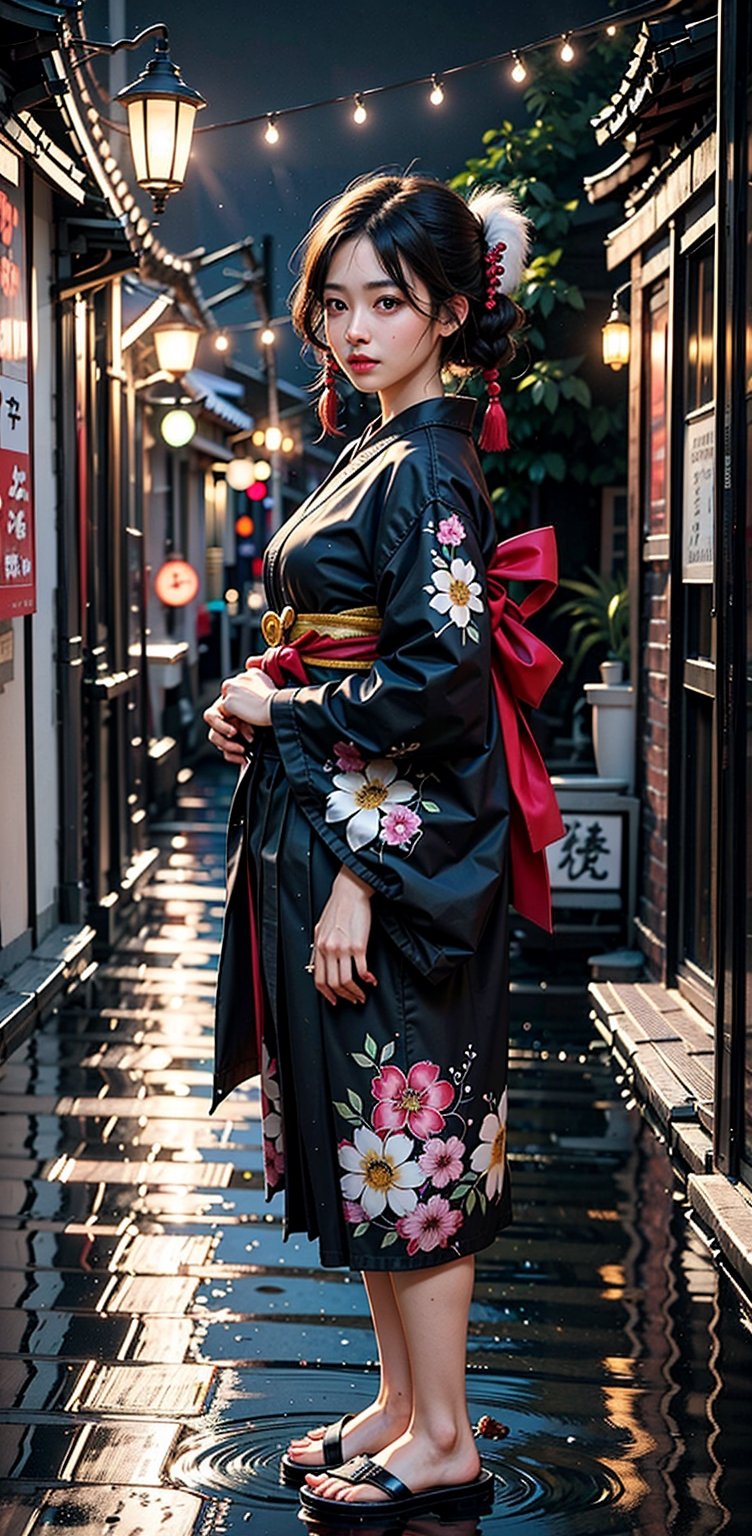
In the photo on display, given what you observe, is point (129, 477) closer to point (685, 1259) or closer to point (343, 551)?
point (685, 1259)

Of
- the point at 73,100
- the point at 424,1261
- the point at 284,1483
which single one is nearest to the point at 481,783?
the point at 424,1261

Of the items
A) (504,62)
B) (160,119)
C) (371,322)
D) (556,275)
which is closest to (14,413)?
(160,119)

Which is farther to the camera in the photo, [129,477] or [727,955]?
[129,477]

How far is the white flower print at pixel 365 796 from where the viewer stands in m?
3.27

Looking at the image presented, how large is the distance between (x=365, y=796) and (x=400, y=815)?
70 millimetres

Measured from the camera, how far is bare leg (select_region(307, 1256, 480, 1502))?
338 centimetres

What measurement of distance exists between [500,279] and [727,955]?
2536mm

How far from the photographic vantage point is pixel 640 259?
9.66m

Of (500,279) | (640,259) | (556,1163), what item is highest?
(640,259)

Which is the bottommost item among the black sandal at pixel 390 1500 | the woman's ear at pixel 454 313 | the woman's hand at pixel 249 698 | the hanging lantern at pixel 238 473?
the black sandal at pixel 390 1500

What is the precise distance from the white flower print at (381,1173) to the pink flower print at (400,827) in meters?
0.48

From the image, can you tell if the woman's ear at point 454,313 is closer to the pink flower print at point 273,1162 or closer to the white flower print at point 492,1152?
the white flower print at point 492,1152

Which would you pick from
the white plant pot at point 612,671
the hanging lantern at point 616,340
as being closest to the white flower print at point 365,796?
the white plant pot at point 612,671

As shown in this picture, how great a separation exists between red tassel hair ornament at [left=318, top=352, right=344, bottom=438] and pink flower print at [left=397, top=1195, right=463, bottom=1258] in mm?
1411
